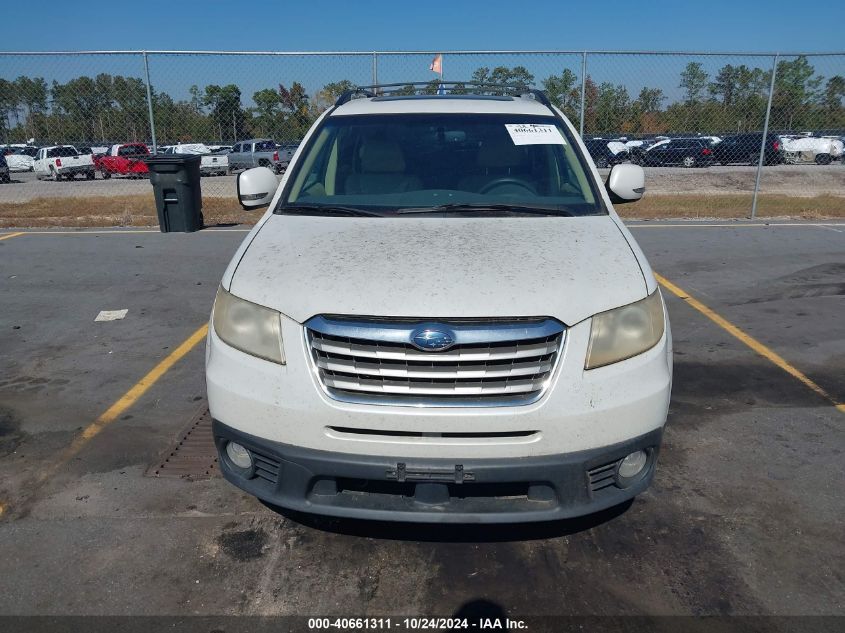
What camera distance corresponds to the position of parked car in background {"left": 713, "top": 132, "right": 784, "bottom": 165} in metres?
19.4

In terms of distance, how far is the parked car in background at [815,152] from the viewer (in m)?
31.0

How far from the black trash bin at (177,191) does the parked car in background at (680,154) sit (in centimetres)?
1943

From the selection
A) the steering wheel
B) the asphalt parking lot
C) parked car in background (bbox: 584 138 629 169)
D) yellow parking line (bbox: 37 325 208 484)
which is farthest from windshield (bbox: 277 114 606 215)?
parked car in background (bbox: 584 138 629 169)

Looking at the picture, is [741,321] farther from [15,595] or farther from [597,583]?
[15,595]

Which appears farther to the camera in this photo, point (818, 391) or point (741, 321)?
point (741, 321)

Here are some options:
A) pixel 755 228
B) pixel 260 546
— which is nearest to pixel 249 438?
pixel 260 546

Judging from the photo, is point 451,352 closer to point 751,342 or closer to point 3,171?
point 751,342

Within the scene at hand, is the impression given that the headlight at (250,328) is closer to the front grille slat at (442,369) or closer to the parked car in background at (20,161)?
the front grille slat at (442,369)

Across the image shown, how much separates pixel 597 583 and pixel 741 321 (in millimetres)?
4195

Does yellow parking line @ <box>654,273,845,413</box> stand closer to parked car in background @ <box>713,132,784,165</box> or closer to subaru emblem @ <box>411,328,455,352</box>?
subaru emblem @ <box>411,328,455,352</box>

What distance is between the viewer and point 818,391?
15.1ft

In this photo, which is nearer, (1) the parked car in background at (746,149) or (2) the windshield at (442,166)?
(2) the windshield at (442,166)

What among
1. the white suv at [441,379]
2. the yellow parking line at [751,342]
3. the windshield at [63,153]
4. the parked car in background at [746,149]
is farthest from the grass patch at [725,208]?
the windshield at [63,153]

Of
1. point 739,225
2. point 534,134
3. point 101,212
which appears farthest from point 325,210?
point 101,212
